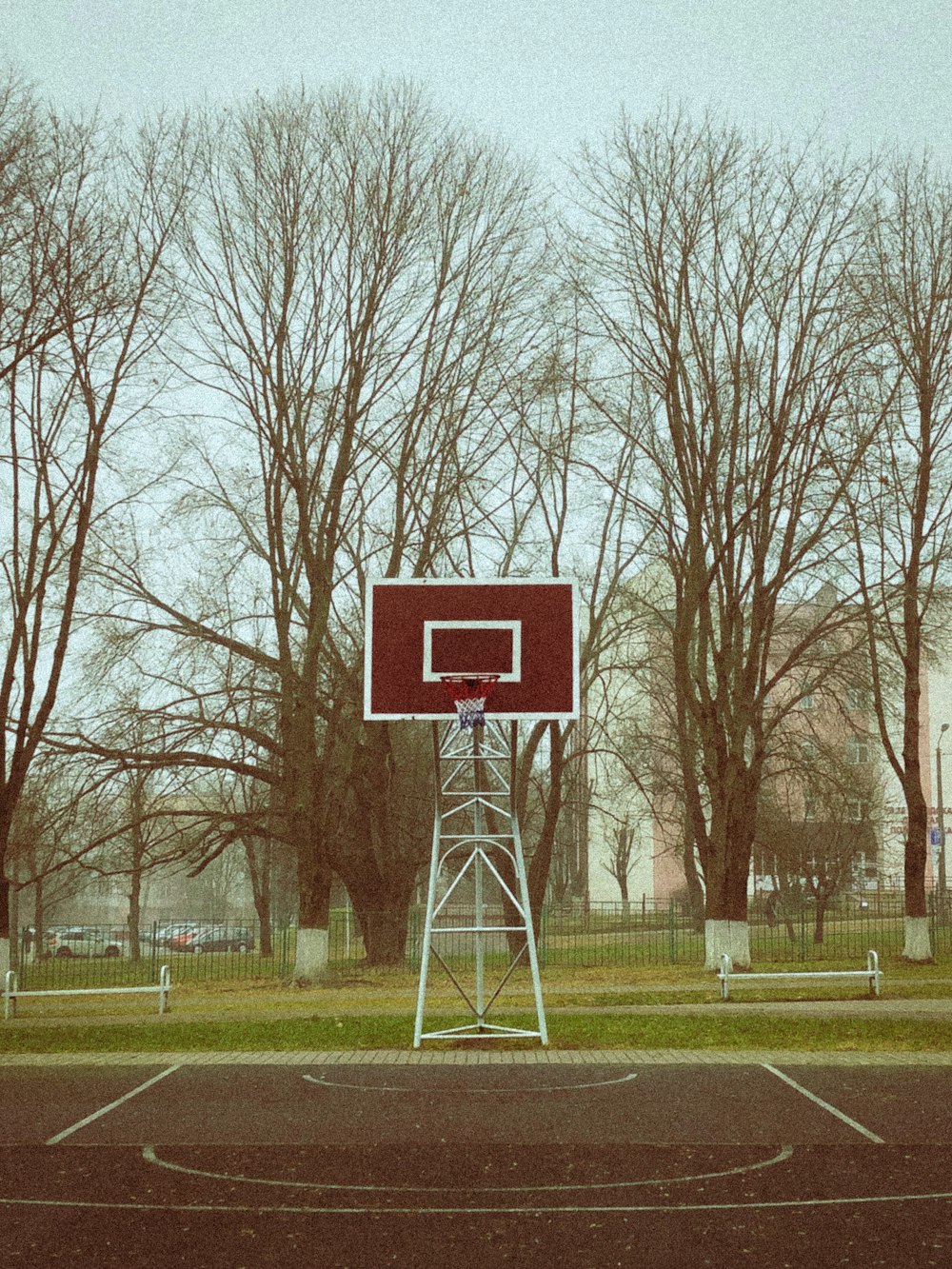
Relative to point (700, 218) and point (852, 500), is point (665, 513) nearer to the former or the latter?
point (852, 500)

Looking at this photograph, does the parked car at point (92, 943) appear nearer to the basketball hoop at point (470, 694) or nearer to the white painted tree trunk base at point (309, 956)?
the white painted tree trunk base at point (309, 956)

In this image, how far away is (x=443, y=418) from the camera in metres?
25.7

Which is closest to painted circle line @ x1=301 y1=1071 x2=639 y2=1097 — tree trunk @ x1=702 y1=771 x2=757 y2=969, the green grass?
the green grass

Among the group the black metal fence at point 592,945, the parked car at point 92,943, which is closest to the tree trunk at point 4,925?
the black metal fence at point 592,945

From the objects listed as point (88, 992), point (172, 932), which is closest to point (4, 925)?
point (88, 992)

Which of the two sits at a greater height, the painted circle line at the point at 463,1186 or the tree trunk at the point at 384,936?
the painted circle line at the point at 463,1186

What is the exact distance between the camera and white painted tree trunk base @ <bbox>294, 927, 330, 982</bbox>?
23.5 metres

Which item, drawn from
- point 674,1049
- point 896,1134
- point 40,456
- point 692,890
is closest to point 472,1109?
point 896,1134

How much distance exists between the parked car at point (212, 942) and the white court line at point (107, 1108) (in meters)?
21.3

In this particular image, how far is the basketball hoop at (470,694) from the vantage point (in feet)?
48.3

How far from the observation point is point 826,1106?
10.6 metres

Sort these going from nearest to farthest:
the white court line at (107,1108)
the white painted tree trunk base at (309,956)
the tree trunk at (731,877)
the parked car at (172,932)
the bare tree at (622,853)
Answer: the white court line at (107,1108), the tree trunk at (731,877), the white painted tree trunk base at (309,956), the parked car at (172,932), the bare tree at (622,853)

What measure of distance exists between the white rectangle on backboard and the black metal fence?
13.0 metres

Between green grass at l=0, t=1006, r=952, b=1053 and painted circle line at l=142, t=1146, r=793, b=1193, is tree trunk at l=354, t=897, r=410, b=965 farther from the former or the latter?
painted circle line at l=142, t=1146, r=793, b=1193
